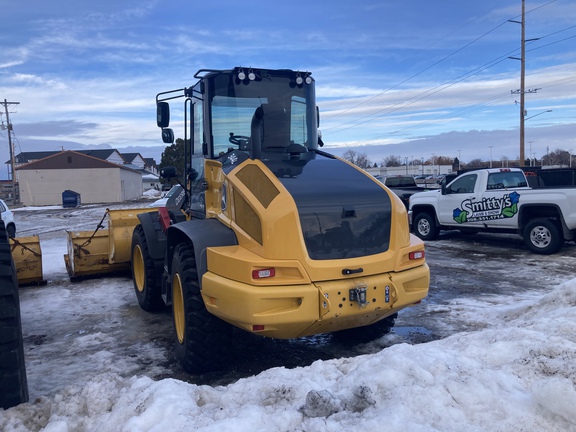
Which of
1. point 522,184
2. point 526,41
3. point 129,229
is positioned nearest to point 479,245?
point 522,184

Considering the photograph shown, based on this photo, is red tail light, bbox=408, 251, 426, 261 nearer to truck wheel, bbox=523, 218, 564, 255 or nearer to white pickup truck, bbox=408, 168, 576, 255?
white pickup truck, bbox=408, 168, 576, 255

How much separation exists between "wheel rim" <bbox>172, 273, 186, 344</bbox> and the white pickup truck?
887cm

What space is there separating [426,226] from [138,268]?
9101 mm

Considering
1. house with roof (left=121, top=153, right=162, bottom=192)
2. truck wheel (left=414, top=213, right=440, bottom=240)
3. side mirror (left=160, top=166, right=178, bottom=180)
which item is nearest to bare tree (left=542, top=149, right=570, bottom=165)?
house with roof (left=121, top=153, right=162, bottom=192)

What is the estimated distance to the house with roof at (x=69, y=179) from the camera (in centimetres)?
5453

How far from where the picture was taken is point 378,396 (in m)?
3.05

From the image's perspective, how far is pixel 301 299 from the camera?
13.5 ft

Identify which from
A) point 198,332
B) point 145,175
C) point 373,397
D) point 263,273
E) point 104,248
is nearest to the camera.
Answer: point 373,397

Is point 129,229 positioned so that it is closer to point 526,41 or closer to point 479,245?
point 479,245

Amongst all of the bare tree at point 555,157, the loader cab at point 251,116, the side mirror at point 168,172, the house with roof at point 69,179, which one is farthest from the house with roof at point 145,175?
the loader cab at point 251,116

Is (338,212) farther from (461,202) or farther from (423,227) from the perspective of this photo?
(423,227)

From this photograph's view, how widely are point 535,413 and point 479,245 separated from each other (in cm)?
1094

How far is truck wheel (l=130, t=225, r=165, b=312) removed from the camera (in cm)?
685

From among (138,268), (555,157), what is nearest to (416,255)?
(138,268)
